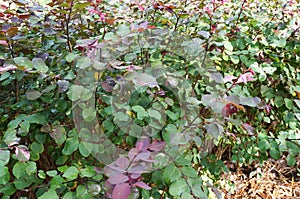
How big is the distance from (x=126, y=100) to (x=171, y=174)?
1.02 feet

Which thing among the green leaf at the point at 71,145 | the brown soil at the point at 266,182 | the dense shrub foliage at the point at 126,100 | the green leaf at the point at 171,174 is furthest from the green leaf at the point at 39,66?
the brown soil at the point at 266,182

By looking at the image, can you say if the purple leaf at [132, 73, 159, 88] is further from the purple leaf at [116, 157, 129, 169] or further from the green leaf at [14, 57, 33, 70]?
the green leaf at [14, 57, 33, 70]

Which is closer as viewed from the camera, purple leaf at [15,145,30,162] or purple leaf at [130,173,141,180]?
purple leaf at [130,173,141,180]

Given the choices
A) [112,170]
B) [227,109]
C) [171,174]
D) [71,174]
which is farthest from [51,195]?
[227,109]

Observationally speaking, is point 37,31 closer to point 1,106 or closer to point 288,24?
point 1,106

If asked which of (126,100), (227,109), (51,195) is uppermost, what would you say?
(227,109)

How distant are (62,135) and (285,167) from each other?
82.3 inches

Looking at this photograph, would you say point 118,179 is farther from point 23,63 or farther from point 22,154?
point 23,63

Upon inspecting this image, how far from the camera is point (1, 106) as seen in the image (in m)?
1.26

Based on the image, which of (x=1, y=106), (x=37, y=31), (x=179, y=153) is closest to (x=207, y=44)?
(x=179, y=153)

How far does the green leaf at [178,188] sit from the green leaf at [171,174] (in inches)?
0.6

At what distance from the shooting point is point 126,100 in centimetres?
116

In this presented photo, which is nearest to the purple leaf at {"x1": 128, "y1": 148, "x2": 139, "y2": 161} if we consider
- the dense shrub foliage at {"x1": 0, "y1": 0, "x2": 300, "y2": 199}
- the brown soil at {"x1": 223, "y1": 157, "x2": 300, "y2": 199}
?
the dense shrub foliage at {"x1": 0, "y1": 0, "x2": 300, "y2": 199}

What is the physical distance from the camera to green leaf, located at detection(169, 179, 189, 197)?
0.97 meters
